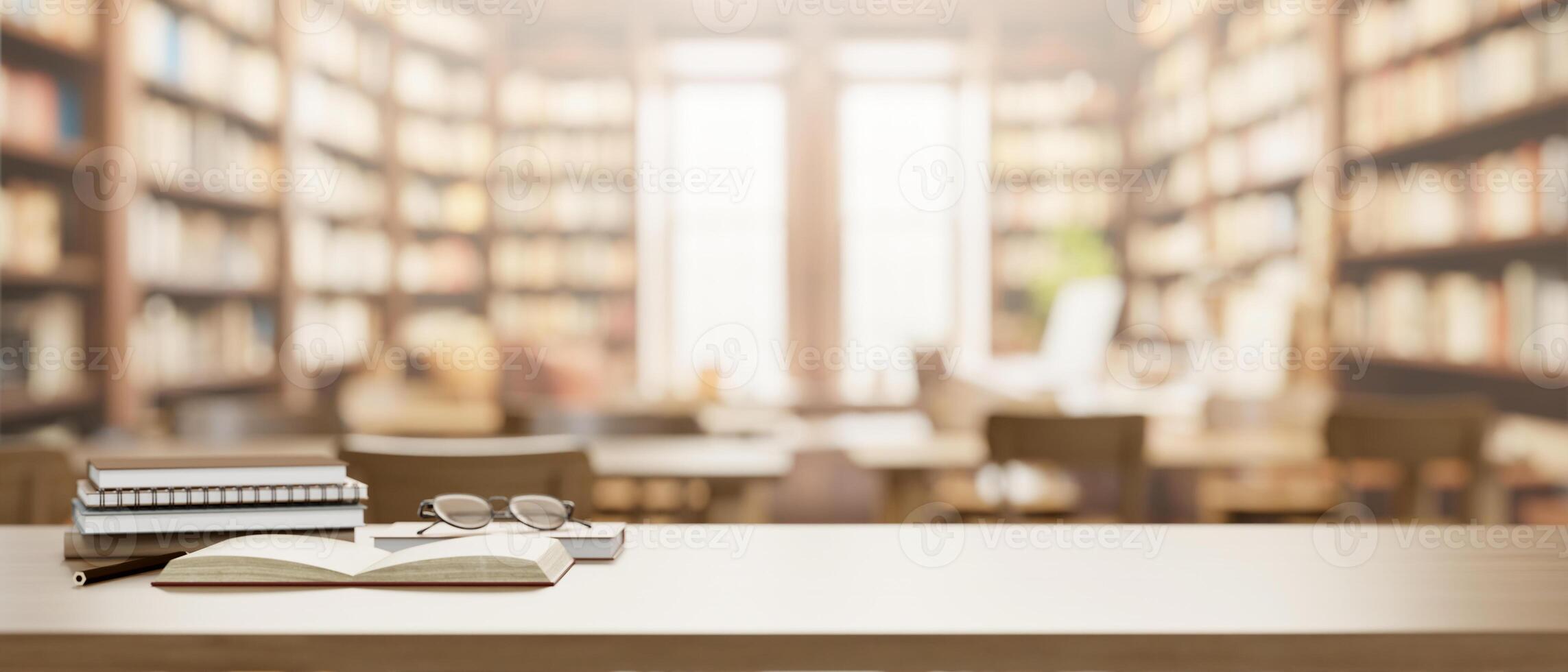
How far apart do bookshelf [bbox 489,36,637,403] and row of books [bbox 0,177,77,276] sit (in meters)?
4.30

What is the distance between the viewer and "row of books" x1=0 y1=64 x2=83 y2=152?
3.49 m

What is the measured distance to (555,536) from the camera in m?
1.17

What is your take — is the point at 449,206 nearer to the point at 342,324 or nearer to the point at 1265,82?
the point at 342,324

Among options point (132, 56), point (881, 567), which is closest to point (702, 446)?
point (881, 567)

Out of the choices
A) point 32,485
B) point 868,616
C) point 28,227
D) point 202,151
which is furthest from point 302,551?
point 202,151

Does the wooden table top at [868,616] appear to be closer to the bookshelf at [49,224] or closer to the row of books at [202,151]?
the bookshelf at [49,224]

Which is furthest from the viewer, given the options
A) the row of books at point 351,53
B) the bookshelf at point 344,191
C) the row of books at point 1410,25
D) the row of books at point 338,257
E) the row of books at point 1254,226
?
the row of books at point 351,53

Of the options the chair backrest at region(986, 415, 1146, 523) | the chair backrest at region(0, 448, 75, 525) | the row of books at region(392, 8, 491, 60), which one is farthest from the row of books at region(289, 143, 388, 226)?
the chair backrest at region(986, 415, 1146, 523)

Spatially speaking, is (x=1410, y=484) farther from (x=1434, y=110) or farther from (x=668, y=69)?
(x=668, y=69)

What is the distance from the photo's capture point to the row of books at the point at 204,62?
416 centimetres

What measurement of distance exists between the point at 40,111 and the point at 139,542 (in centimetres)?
319

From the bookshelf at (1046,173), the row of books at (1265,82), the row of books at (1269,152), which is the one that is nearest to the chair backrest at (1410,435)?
the row of books at (1269,152)

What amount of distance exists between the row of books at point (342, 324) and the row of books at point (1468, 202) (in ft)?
15.8

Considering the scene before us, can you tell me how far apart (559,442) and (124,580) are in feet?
2.29
